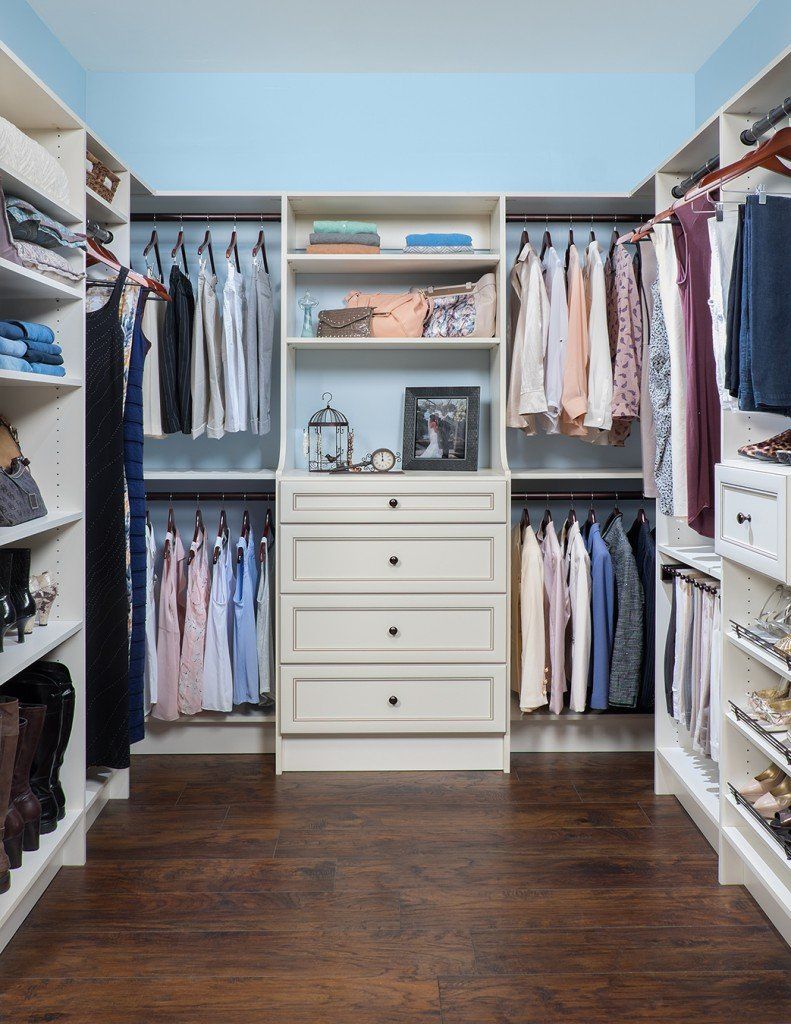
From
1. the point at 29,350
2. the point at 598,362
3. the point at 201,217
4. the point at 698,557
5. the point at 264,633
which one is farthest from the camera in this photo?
the point at 201,217

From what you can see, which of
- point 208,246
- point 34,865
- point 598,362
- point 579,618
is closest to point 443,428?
A: point 598,362

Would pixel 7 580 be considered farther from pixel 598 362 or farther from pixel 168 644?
pixel 598 362

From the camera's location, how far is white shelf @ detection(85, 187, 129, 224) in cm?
286

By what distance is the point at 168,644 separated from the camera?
11.4 ft

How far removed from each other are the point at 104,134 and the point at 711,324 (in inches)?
102

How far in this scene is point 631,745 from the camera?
→ 3.63 meters

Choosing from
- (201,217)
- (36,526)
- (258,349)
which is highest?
(201,217)

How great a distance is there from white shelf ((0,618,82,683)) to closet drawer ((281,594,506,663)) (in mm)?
937

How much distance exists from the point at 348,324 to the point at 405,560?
952 millimetres

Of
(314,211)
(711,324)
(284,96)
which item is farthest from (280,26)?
(711,324)

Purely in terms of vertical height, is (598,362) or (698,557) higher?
(598,362)

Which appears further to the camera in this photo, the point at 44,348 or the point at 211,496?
the point at 211,496

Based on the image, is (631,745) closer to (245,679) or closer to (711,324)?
(245,679)

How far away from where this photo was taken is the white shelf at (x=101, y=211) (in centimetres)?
286
